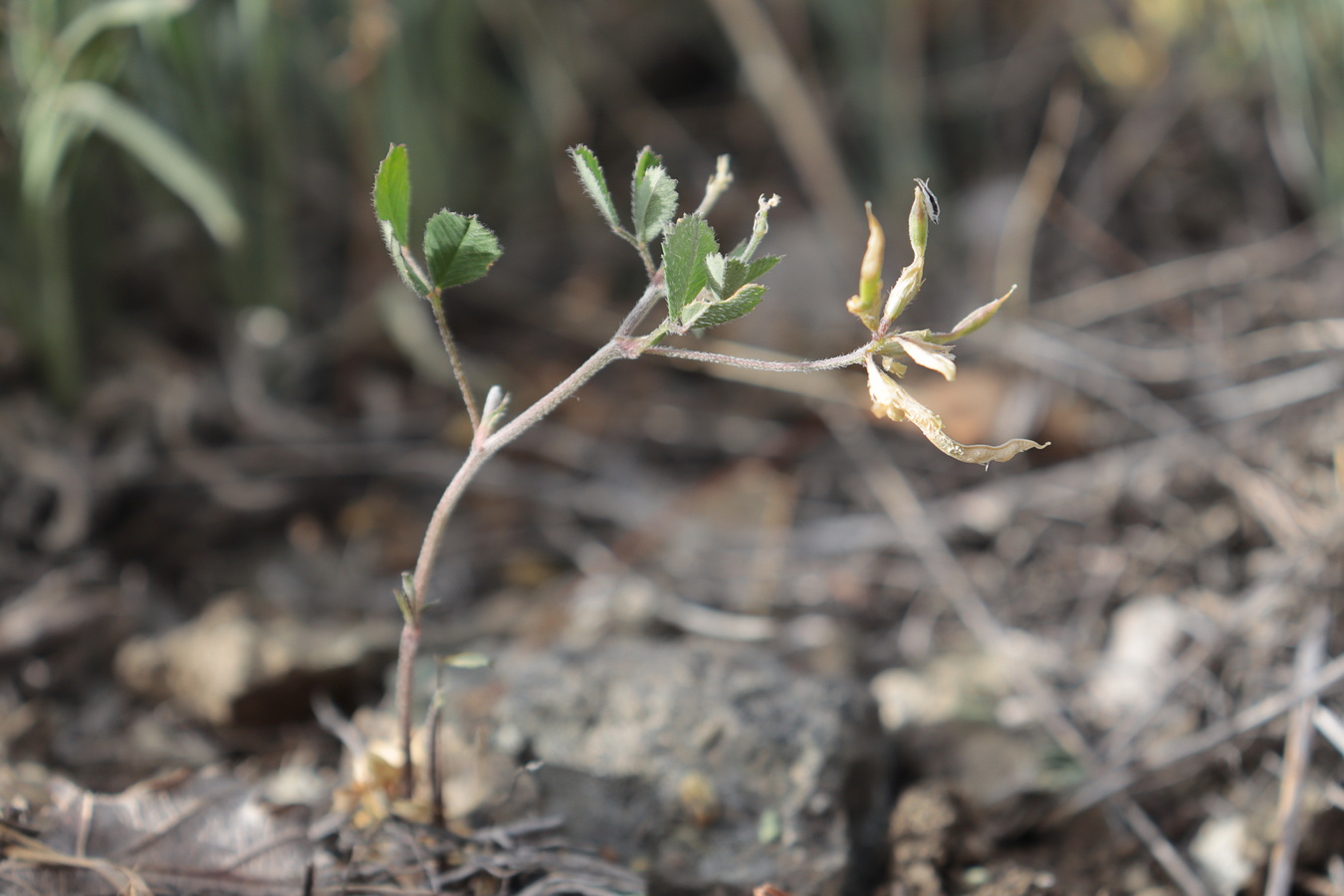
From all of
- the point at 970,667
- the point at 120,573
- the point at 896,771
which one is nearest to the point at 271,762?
the point at 120,573

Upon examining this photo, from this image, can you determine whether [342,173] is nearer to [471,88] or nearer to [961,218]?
[471,88]

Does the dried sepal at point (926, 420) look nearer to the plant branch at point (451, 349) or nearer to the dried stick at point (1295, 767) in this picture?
the plant branch at point (451, 349)

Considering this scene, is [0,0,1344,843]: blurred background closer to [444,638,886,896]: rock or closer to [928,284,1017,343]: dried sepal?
[444,638,886,896]: rock

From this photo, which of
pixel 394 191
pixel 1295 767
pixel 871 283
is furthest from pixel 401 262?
pixel 1295 767

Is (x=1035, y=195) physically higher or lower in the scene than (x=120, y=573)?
higher

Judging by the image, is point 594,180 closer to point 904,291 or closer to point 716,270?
point 716,270

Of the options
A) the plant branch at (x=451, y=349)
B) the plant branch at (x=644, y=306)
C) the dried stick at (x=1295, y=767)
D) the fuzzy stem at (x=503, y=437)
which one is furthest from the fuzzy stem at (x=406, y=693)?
the dried stick at (x=1295, y=767)

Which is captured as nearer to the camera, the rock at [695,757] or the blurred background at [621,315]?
the rock at [695,757]
